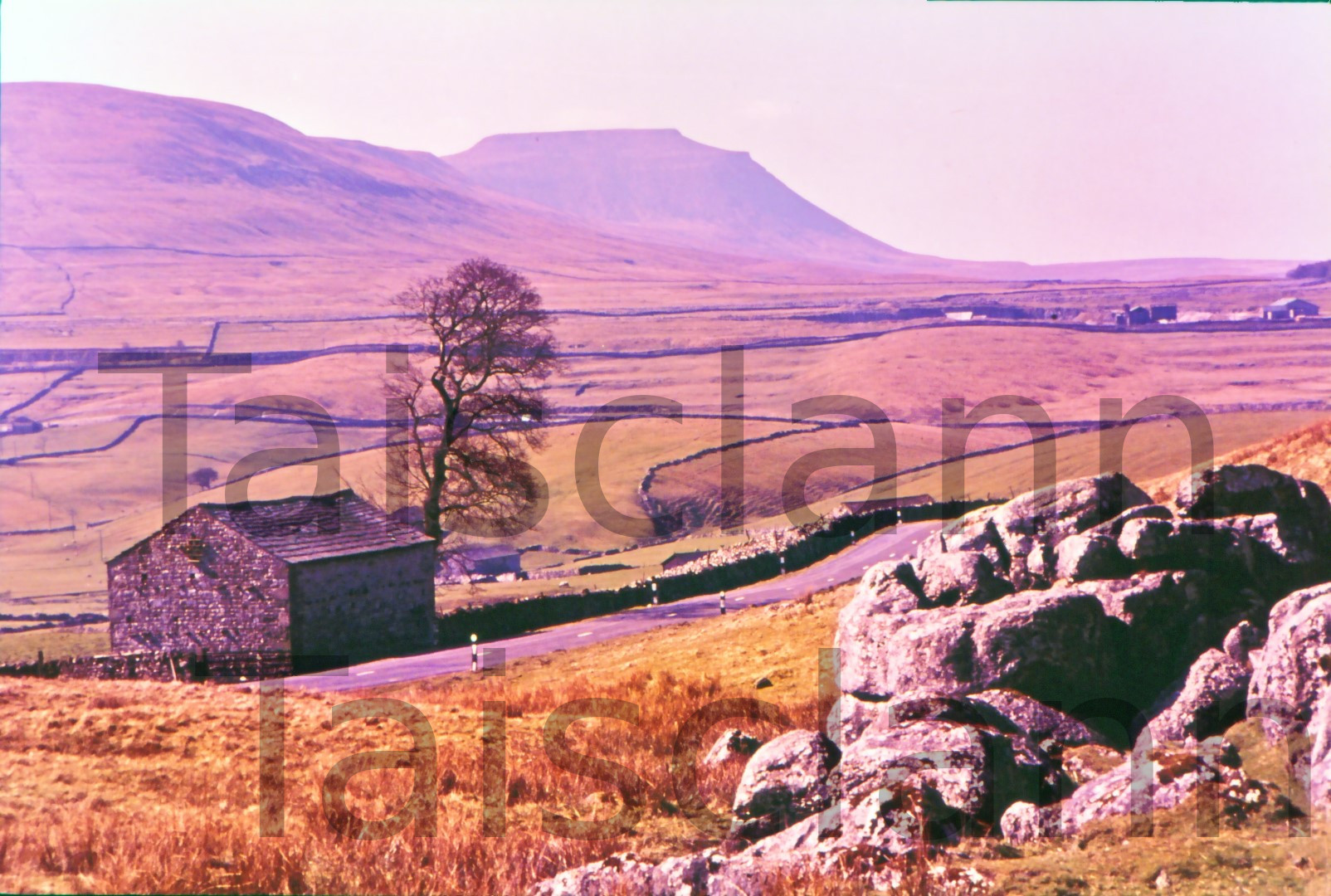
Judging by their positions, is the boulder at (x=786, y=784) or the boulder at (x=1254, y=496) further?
the boulder at (x=1254, y=496)

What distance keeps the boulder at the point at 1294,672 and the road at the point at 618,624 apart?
57.2ft

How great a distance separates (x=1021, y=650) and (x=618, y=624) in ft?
67.0

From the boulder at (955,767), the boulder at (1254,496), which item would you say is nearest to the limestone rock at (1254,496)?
the boulder at (1254,496)

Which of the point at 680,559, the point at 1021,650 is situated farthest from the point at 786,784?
the point at 680,559

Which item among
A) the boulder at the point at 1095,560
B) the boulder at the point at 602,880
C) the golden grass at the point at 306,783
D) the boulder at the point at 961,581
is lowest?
the golden grass at the point at 306,783

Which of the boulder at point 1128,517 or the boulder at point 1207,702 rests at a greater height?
the boulder at point 1128,517

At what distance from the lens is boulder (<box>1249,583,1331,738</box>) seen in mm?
10031

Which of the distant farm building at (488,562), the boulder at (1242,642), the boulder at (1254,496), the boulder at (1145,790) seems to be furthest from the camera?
the distant farm building at (488,562)

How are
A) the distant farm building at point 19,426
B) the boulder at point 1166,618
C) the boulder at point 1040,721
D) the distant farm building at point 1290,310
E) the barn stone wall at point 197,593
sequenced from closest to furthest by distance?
the boulder at point 1040,721
the boulder at point 1166,618
the barn stone wall at point 197,593
the distant farm building at point 19,426
the distant farm building at point 1290,310

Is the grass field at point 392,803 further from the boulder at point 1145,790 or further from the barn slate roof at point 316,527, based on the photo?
the barn slate roof at point 316,527

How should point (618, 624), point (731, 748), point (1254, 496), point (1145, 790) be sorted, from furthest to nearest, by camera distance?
point (618, 624) < point (1254, 496) < point (731, 748) < point (1145, 790)

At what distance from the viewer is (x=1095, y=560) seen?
43.8ft

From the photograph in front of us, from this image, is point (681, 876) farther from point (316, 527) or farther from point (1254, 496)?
point (316, 527)

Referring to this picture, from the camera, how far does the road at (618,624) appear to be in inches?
1018
